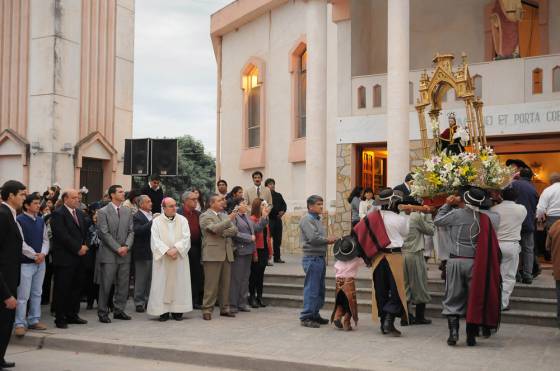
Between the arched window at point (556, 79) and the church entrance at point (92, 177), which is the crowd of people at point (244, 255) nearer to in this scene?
the arched window at point (556, 79)

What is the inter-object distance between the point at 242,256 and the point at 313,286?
1.86 m

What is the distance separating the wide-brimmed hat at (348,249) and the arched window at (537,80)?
7057 mm

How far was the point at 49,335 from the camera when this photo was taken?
377 inches

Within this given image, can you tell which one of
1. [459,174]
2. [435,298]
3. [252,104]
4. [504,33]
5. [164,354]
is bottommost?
[164,354]

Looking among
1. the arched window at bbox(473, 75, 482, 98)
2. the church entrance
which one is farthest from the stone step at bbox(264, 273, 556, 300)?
the church entrance

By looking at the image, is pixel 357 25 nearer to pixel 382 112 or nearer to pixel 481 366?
pixel 382 112

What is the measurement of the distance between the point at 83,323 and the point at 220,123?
14.7 m

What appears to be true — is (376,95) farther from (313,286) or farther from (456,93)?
(313,286)

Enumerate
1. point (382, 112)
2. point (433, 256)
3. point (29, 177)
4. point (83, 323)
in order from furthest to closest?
point (29, 177), point (382, 112), point (433, 256), point (83, 323)

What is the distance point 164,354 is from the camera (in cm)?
864

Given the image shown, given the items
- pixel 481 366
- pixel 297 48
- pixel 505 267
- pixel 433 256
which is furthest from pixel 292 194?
pixel 481 366

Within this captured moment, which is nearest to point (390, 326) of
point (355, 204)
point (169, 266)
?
point (169, 266)

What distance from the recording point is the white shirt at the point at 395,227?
30.6 feet

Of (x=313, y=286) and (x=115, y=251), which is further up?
(x=115, y=251)
